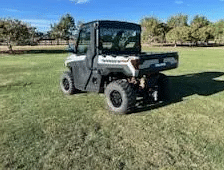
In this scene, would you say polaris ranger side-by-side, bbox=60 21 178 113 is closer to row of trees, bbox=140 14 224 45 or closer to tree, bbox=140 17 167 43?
row of trees, bbox=140 14 224 45

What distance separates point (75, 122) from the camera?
4484mm

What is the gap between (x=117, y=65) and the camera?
15.1 feet

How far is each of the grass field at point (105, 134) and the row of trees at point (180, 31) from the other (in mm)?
54326

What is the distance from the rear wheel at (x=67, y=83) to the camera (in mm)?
6425

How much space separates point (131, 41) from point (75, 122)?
2.93m

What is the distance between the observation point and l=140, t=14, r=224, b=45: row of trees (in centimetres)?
5581

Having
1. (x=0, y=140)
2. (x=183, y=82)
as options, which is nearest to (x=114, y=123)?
(x=0, y=140)

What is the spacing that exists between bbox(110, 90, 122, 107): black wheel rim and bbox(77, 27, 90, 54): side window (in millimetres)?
1511

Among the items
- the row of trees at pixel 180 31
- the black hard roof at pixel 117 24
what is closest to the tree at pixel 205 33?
the row of trees at pixel 180 31

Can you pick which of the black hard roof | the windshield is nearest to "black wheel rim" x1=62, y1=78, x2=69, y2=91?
the windshield

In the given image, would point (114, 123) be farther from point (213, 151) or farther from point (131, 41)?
point (131, 41)

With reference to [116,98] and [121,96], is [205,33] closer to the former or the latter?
[116,98]

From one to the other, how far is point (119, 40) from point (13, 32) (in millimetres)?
29429

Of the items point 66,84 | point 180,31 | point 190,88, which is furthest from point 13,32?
point 180,31
